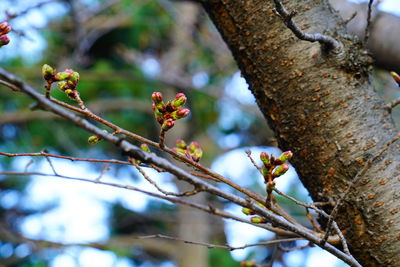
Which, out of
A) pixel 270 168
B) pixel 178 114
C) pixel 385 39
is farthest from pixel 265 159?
pixel 385 39

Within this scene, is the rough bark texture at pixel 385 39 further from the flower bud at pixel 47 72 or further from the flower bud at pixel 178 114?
the flower bud at pixel 47 72

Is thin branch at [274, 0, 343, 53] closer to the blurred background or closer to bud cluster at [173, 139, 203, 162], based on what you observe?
bud cluster at [173, 139, 203, 162]

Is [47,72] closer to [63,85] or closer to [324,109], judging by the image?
[63,85]

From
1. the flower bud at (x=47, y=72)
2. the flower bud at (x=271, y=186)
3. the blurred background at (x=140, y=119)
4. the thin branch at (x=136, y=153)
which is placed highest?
the blurred background at (x=140, y=119)

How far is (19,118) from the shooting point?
4605 millimetres

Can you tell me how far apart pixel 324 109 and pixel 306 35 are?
0.21m

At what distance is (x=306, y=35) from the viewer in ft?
2.54

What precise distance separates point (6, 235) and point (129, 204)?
2.38 meters

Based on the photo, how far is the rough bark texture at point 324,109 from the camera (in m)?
0.87

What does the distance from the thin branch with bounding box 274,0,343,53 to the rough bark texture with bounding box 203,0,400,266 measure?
25 millimetres

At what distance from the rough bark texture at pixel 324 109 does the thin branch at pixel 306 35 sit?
0.08ft

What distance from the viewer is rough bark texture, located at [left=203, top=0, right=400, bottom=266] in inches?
34.4

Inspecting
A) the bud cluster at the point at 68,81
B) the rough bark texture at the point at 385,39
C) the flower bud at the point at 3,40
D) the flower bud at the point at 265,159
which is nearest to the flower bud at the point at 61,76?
the bud cluster at the point at 68,81

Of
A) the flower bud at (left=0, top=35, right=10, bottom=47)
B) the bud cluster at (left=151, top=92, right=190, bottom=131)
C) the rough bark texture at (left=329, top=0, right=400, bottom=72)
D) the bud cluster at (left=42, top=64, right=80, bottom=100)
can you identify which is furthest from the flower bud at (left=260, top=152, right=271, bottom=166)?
the rough bark texture at (left=329, top=0, right=400, bottom=72)
